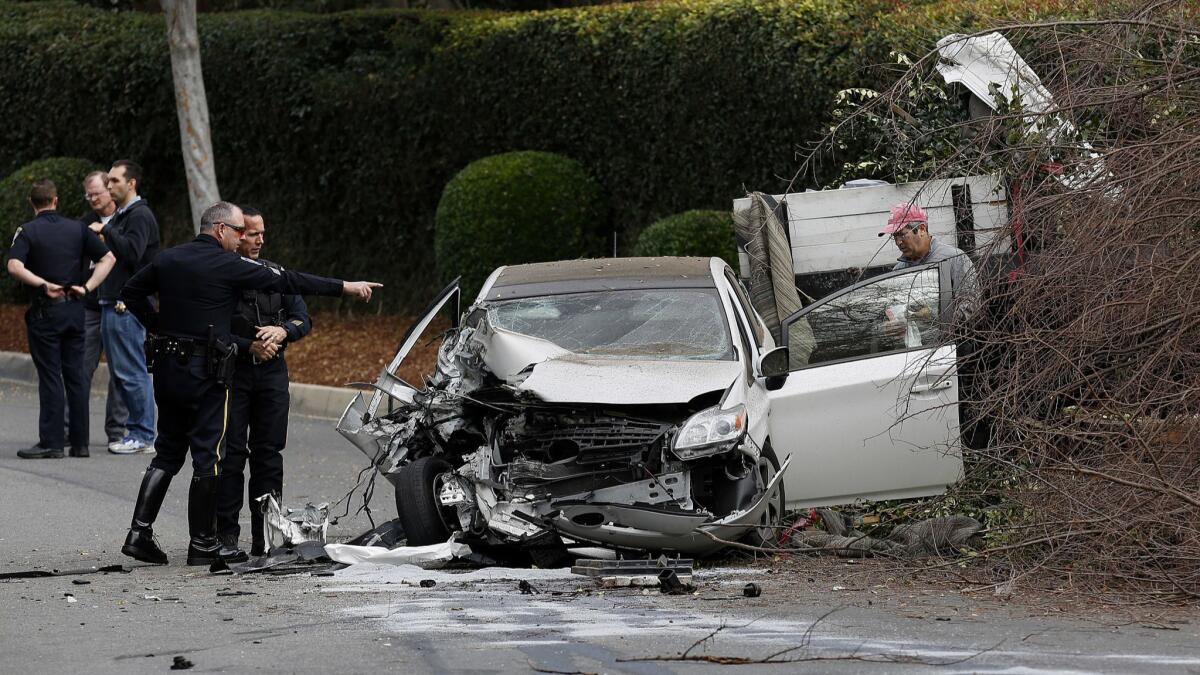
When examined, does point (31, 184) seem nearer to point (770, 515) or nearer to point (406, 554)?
point (406, 554)

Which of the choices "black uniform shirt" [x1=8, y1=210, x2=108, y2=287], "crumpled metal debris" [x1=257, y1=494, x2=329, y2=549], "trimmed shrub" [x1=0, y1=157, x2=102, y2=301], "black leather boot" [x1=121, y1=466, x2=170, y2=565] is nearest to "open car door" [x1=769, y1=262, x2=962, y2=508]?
"crumpled metal debris" [x1=257, y1=494, x2=329, y2=549]

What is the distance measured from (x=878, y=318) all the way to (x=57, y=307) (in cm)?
643

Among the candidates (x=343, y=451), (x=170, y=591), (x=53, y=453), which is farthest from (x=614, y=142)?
(x=170, y=591)

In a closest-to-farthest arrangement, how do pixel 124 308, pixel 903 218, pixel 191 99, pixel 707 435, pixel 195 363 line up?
pixel 707 435 → pixel 195 363 → pixel 903 218 → pixel 124 308 → pixel 191 99

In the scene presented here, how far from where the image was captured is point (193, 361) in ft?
27.5

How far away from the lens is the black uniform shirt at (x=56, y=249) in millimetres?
12000

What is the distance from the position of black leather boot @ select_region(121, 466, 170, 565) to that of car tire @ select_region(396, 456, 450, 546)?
128 cm

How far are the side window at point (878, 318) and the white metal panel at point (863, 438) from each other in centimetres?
20

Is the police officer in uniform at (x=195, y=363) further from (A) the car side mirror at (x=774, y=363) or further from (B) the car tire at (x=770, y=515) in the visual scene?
(B) the car tire at (x=770, y=515)

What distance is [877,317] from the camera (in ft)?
29.2

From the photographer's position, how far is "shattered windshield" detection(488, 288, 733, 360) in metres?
8.57

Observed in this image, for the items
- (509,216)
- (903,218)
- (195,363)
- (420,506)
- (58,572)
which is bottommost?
(58,572)

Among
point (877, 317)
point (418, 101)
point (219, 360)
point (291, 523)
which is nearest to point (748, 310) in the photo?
point (877, 317)

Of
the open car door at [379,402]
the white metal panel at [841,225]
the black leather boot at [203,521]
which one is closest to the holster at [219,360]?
the black leather boot at [203,521]
